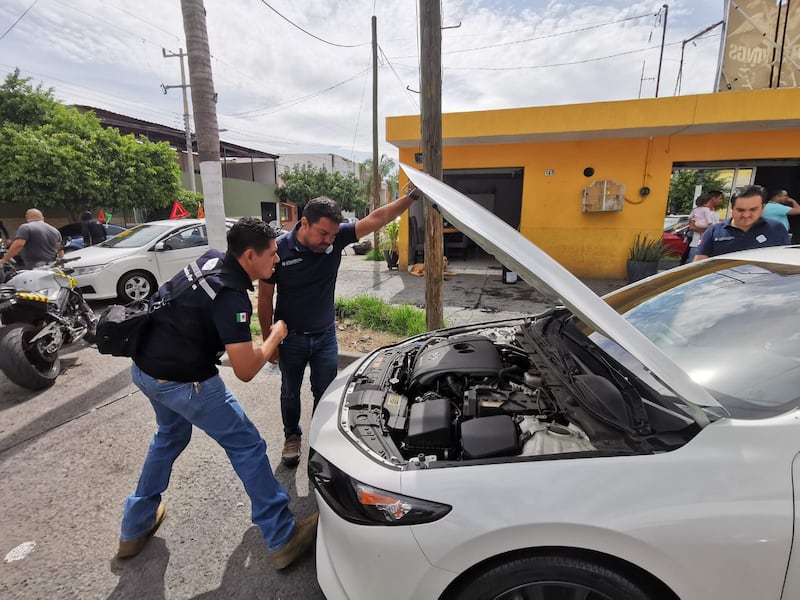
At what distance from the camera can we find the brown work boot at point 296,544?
77.0 inches

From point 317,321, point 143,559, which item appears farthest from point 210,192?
point 143,559

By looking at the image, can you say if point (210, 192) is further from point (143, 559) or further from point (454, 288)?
point (454, 288)

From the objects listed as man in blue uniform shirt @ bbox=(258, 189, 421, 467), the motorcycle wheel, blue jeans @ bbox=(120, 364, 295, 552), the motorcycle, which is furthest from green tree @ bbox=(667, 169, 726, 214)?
the motorcycle wheel

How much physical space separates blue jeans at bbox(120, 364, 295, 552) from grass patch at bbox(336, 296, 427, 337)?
312 centimetres

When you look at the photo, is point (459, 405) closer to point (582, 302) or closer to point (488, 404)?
point (488, 404)

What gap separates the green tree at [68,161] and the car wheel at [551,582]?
16828mm

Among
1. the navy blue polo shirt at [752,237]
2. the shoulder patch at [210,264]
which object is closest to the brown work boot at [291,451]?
the shoulder patch at [210,264]

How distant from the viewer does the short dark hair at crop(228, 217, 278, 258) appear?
1823 millimetres

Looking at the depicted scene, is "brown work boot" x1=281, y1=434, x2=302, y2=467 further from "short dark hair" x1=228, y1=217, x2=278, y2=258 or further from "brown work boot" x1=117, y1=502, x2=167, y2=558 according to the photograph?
"short dark hair" x1=228, y1=217, x2=278, y2=258

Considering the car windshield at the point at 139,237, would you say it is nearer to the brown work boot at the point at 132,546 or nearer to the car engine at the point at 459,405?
the brown work boot at the point at 132,546

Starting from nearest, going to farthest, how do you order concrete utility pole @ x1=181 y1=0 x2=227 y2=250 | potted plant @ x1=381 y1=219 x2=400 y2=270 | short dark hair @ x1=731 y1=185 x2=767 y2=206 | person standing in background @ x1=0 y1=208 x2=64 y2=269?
short dark hair @ x1=731 y1=185 x2=767 y2=206 → concrete utility pole @ x1=181 y1=0 x2=227 y2=250 → person standing in background @ x1=0 y1=208 x2=64 y2=269 → potted plant @ x1=381 y1=219 x2=400 y2=270

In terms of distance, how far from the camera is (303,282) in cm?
255

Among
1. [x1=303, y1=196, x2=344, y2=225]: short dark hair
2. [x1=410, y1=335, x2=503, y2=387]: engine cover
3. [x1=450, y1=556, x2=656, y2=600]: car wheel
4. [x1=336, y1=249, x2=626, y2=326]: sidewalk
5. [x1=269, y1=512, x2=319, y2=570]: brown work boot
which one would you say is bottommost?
[x1=269, y1=512, x2=319, y2=570]: brown work boot

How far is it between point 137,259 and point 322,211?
602cm
